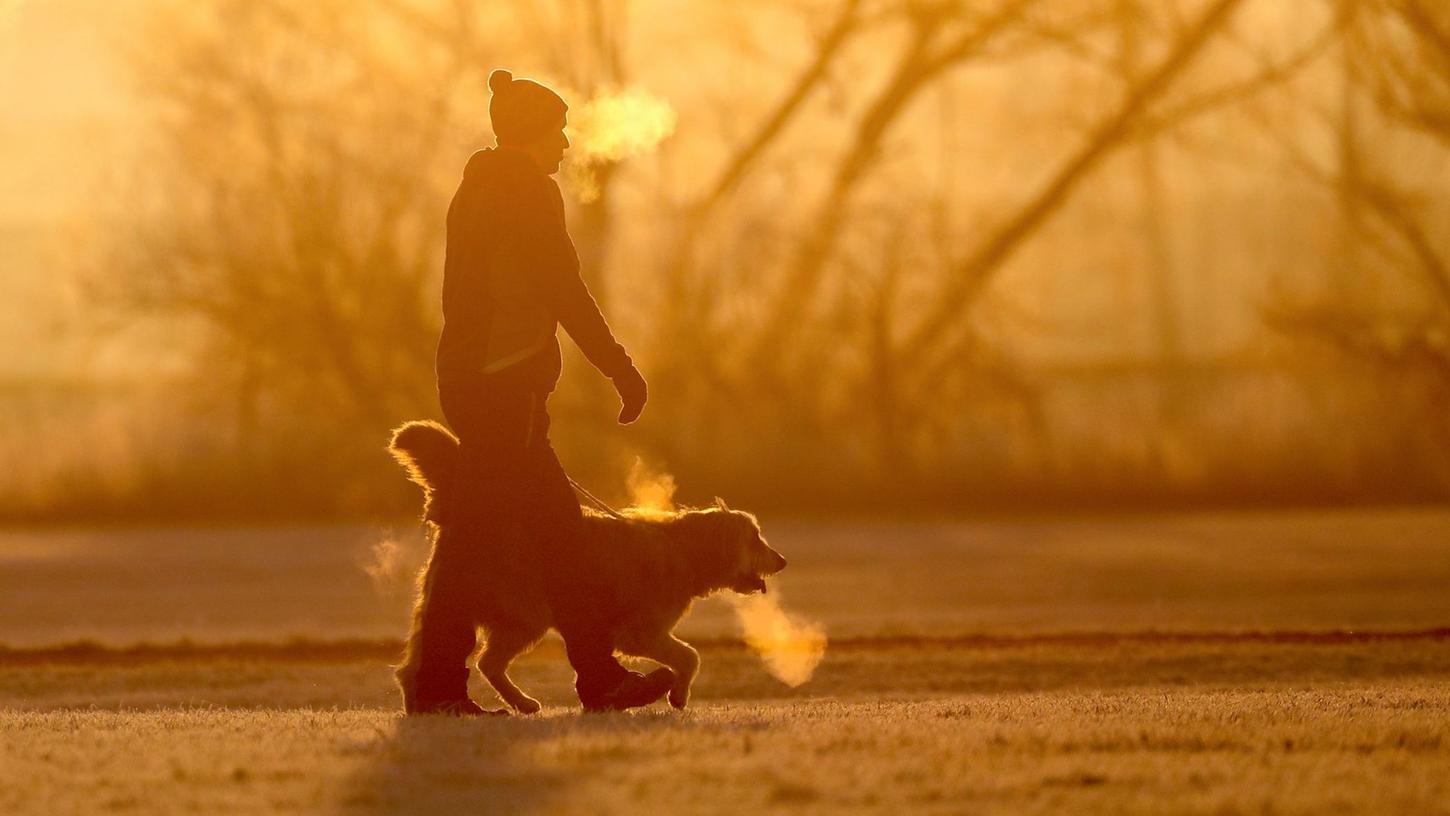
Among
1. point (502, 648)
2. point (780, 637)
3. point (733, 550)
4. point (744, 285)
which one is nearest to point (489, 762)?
point (502, 648)

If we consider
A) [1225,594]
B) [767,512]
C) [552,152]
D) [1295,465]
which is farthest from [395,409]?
[552,152]

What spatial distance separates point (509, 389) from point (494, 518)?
19.0 inches

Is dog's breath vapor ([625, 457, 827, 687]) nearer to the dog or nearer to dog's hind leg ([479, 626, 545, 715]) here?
the dog

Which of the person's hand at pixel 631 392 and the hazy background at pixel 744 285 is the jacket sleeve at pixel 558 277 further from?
the hazy background at pixel 744 285

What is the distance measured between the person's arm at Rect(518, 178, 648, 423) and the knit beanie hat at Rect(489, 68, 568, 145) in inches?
9.7

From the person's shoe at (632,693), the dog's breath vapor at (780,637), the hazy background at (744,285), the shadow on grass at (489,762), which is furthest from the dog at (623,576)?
the hazy background at (744,285)

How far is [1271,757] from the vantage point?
23.5ft

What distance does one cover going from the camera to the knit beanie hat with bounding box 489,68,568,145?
8.02m

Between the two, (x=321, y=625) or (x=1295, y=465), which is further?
(x=1295, y=465)

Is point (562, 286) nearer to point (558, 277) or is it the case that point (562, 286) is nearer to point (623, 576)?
point (558, 277)

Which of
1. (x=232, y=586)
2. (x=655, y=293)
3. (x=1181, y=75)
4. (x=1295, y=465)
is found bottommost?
(x=232, y=586)

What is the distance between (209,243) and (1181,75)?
15.1 meters

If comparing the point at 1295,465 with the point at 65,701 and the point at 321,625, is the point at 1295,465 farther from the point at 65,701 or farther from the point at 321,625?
the point at 65,701

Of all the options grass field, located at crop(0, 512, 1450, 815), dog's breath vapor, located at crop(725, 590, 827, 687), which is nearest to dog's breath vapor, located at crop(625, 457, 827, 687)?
dog's breath vapor, located at crop(725, 590, 827, 687)
